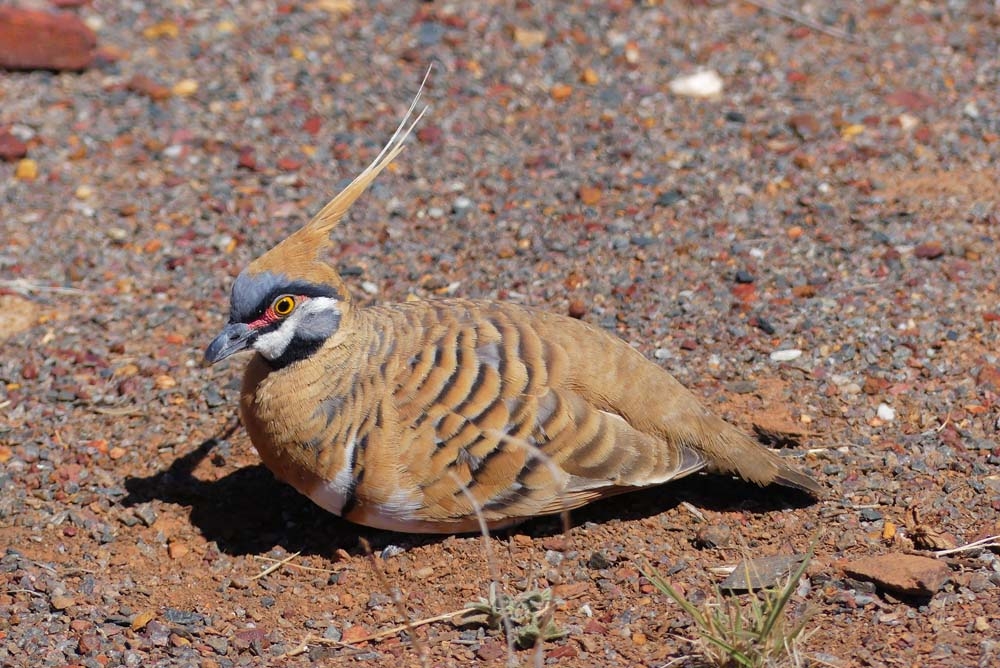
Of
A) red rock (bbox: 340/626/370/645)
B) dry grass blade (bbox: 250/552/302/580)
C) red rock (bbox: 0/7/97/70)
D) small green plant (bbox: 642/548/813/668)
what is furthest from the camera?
red rock (bbox: 0/7/97/70)

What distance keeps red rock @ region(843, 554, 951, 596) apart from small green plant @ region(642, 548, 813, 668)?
0.49 metres

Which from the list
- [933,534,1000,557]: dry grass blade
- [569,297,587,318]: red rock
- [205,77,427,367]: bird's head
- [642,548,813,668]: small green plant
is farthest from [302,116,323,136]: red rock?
[933,534,1000,557]: dry grass blade

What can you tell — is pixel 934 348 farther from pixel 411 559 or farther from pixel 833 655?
pixel 411 559

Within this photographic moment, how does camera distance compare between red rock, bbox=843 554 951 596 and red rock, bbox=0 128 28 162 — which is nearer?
red rock, bbox=843 554 951 596

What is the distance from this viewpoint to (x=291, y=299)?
509 cm

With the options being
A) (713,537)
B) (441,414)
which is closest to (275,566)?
(441,414)

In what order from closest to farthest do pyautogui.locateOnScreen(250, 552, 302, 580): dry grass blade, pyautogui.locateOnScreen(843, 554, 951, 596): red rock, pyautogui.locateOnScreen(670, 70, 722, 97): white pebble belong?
pyautogui.locateOnScreen(843, 554, 951, 596): red rock
pyautogui.locateOnScreen(250, 552, 302, 580): dry grass blade
pyautogui.locateOnScreen(670, 70, 722, 97): white pebble

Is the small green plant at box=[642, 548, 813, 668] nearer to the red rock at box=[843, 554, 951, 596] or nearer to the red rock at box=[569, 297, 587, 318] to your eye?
the red rock at box=[843, 554, 951, 596]

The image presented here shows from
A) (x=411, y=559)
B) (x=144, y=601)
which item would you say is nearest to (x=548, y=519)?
(x=411, y=559)

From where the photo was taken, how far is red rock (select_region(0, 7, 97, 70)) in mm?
8664

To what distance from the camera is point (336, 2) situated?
920cm

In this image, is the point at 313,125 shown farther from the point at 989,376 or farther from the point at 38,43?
the point at 989,376

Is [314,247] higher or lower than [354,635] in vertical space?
higher

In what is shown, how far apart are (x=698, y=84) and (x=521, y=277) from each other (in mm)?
2418
